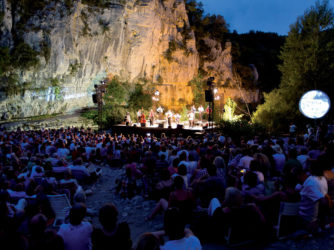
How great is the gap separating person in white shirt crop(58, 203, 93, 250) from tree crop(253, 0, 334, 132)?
16.5m

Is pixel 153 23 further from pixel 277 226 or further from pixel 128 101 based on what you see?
pixel 277 226

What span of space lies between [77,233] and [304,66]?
20587 mm

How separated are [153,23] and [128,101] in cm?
732

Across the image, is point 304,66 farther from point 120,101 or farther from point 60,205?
point 60,205

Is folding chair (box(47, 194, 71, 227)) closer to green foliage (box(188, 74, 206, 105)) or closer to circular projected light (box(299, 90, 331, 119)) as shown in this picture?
circular projected light (box(299, 90, 331, 119))

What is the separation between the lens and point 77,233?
8.69 feet

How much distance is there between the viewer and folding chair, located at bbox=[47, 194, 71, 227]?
4.44 m

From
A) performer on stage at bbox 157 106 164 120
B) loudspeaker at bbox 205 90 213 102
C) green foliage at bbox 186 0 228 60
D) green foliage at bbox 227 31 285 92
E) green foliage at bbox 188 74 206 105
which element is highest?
green foliage at bbox 186 0 228 60

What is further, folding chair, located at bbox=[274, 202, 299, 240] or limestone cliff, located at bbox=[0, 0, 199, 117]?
limestone cliff, located at bbox=[0, 0, 199, 117]

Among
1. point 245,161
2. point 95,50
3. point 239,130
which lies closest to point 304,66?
point 239,130

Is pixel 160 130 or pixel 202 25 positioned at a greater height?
pixel 202 25

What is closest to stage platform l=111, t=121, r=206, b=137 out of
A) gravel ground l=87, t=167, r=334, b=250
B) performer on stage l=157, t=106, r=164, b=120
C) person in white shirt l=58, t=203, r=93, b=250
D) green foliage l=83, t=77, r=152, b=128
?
green foliage l=83, t=77, r=152, b=128

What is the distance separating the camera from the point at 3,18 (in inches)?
660

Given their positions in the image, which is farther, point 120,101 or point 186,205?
point 120,101
